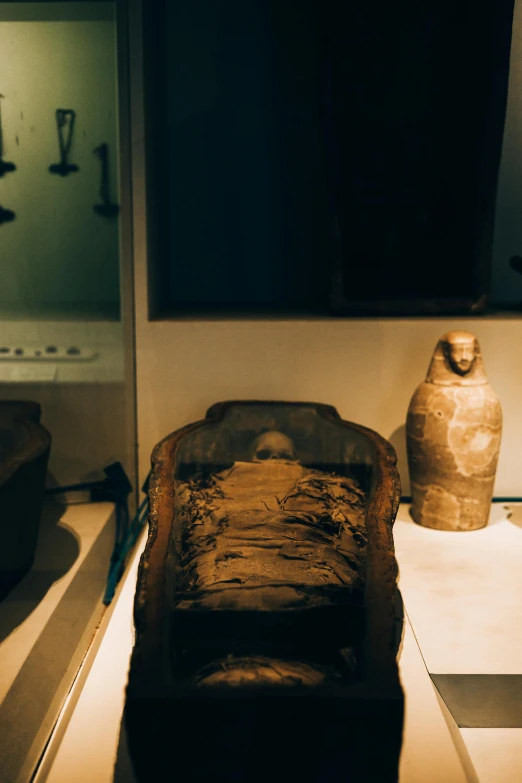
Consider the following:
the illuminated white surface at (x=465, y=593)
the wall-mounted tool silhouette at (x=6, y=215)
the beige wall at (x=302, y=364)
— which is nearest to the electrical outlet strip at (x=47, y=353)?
the wall-mounted tool silhouette at (x=6, y=215)

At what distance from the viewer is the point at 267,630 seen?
3.79 ft

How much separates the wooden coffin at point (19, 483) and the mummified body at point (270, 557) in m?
0.31

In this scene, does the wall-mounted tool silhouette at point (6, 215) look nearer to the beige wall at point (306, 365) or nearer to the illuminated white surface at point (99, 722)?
the illuminated white surface at point (99, 722)

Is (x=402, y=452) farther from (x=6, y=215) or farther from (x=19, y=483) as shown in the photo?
(x=6, y=215)

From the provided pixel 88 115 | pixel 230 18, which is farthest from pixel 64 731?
pixel 230 18

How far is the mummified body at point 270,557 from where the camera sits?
1125 millimetres

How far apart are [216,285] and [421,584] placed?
4.70 feet

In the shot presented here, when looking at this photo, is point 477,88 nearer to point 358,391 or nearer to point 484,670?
point 358,391

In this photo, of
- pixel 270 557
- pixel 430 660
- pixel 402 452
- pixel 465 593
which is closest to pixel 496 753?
pixel 430 660

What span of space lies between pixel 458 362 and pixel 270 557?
3.25ft

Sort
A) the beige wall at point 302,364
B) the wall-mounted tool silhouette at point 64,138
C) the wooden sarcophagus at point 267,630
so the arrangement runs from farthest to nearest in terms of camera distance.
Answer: the beige wall at point 302,364 → the wall-mounted tool silhouette at point 64,138 → the wooden sarcophagus at point 267,630

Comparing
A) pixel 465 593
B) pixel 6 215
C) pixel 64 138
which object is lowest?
pixel 465 593

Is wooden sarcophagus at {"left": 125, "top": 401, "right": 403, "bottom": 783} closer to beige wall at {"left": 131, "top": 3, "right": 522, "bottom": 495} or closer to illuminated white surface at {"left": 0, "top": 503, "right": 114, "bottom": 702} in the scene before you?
illuminated white surface at {"left": 0, "top": 503, "right": 114, "bottom": 702}

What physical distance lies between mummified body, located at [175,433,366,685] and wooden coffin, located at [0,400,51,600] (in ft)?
1.00
